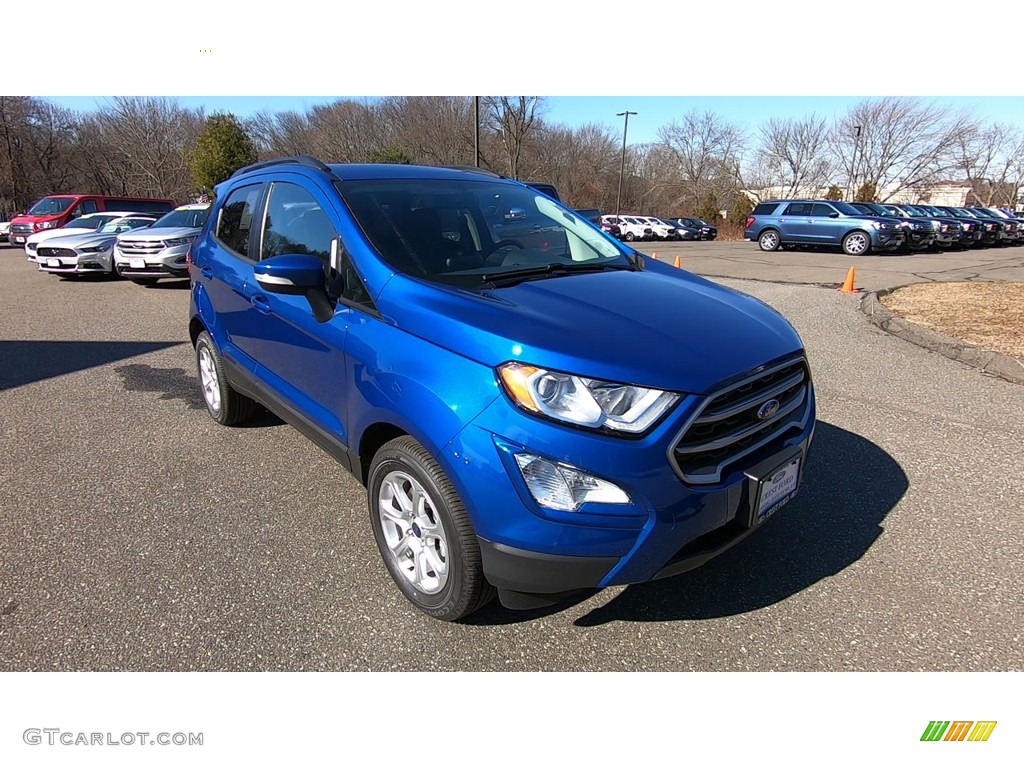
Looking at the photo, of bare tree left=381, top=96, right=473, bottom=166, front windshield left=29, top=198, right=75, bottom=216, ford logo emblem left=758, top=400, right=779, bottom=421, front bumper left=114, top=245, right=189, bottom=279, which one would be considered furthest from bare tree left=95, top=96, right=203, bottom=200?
ford logo emblem left=758, top=400, right=779, bottom=421

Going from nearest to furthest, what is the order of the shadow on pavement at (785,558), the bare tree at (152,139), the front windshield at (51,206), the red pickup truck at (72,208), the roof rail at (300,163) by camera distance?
1. the shadow on pavement at (785,558)
2. the roof rail at (300,163)
3. the red pickup truck at (72,208)
4. the front windshield at (51,206)
5. the bare tree at (152,139)

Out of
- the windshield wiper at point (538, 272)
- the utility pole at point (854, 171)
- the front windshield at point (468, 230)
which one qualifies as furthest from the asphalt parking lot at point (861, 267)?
the utility pole at point (854, 171)

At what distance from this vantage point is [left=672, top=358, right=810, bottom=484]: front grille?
6.59 ft

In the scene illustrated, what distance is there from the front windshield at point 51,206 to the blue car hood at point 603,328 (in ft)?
75.0

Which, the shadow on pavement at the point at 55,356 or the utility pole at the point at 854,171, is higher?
the utility pole at the point at 854,171

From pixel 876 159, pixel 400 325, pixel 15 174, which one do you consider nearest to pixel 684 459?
pixel 400 325

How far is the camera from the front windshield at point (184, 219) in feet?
40.5

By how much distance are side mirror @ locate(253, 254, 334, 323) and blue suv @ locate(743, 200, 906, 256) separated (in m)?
20.4

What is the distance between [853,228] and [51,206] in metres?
26.8

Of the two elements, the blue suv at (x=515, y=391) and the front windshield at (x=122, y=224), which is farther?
the front windshield at (x=122, y=224)

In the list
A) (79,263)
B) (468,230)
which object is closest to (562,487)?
(468,230)

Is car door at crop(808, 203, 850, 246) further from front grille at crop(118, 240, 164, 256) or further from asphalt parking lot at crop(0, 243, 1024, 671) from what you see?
front grille at crop(118, 240, 164, 256)

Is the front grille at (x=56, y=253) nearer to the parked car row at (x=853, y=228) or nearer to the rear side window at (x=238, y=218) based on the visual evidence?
the rear side window at (x=238, y=218)

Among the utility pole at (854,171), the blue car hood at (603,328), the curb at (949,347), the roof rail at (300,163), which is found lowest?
the curb at (949,347)
